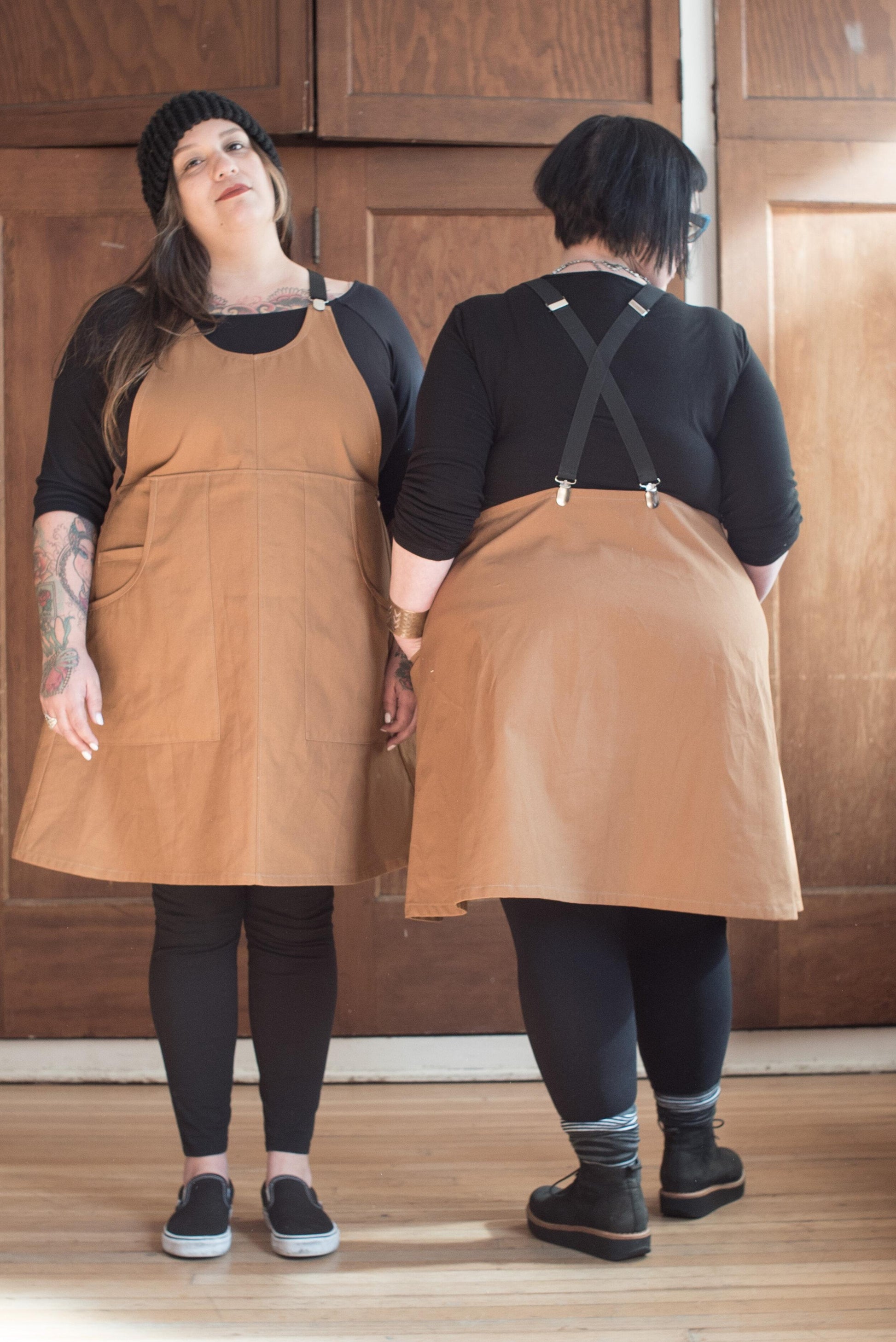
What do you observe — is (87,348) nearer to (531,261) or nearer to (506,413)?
(506,413)

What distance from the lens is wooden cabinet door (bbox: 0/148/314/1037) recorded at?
219 centimetres

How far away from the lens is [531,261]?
2.21m

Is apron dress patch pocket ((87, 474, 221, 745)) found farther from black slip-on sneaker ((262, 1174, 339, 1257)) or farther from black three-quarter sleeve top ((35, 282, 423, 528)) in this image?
black slip-on sneaker ((262, 1174, 339, 1257))

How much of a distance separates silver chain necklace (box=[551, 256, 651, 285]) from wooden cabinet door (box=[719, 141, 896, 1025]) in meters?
0.91

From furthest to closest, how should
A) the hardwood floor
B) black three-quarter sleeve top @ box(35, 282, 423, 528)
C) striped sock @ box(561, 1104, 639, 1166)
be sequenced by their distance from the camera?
black three-quarter sleeve top @ box(35, 282, 423, 528) < striped sock @ box(561, 1104, 639, 1166) < the hardwood floor

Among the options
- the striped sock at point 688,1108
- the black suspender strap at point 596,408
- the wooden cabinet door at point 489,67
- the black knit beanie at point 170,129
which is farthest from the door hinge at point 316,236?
the striped sock at point 688,1108

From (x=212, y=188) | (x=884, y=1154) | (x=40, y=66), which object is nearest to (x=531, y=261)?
(x=212, y=188)

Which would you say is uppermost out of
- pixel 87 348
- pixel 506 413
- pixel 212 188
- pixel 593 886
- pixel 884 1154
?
pixel 212 188

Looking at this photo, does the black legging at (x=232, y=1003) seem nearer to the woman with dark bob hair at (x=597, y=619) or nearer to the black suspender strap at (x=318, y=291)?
the woman with dark bob hair at (x=597, y=619)

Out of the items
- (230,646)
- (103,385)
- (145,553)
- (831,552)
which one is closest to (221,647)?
(230,646)

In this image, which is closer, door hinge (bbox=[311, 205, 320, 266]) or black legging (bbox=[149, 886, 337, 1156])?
black legging (bbox=[149, 886, 337, 1156])

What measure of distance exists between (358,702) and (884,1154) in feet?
3.59

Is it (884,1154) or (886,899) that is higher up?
(886,899)

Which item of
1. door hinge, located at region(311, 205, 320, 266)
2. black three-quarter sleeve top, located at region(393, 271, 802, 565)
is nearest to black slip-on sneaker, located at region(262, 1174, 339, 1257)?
black three-quarter sleeve top, located at region(393, 271, 802, 565)
